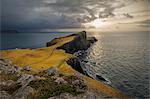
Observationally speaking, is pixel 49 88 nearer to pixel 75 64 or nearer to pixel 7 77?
pixel 7 77

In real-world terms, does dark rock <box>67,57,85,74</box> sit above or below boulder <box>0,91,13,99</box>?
below

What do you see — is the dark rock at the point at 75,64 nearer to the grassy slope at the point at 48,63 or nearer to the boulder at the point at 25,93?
the grassy slope at the point at 48,63

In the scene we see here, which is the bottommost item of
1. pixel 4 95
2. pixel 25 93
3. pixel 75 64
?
pixel 75 64

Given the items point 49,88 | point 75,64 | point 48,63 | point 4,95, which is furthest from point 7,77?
point 75,64

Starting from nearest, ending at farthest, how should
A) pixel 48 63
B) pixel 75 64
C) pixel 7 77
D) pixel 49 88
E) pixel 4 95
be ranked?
1. pixel 4 95
2. pixel 49 88
3. pixel 7 77
4. pixel 48 63
5. pixel 75 64

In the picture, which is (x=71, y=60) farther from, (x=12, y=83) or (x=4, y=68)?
(x=12, y=83)

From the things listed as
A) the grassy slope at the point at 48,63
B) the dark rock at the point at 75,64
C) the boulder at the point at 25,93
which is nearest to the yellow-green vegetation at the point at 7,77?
the boulder at the point at 25,93

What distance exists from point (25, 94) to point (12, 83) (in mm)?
4420

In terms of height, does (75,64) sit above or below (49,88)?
below

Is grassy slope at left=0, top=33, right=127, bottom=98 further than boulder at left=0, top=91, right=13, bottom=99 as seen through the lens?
Yes

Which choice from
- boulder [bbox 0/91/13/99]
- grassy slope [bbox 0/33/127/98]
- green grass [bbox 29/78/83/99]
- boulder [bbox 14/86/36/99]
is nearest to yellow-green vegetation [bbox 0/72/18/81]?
green grass [bbox 29/78/83/99]

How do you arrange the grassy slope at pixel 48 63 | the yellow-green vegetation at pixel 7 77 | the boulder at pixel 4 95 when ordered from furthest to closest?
the grassy slope at pixel 48 63 < the yellow-green vegetation at pixel 7 77 < the boulder at pixel 4 95

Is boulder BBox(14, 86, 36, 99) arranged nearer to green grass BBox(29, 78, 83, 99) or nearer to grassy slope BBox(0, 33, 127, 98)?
green grass BBox(29, 78, 83, 99)

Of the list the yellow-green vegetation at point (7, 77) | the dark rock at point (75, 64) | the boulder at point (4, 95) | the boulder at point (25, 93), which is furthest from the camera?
the dark rock at point (75, 64)
